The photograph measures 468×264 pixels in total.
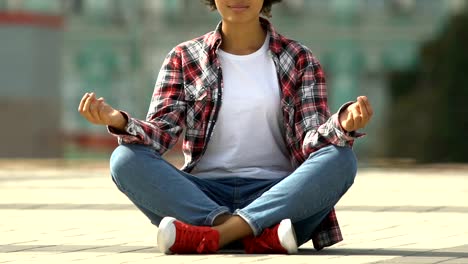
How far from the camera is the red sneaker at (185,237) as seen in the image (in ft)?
15.6

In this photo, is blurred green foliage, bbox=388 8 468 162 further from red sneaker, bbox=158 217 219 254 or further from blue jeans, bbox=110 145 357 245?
red sneaker, bbox=158 217 219 254

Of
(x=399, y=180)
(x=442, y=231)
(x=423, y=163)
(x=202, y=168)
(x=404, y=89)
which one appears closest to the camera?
(x=202, y=168)

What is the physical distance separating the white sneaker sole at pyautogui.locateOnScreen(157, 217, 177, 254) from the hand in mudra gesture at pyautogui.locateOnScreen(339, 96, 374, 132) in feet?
2.15

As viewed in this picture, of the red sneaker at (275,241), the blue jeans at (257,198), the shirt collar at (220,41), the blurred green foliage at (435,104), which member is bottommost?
the blurred green foliage at (435,104)

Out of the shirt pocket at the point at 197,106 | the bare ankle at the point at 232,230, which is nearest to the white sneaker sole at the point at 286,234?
the bare ankle at the point at 232,230

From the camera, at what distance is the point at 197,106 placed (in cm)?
500

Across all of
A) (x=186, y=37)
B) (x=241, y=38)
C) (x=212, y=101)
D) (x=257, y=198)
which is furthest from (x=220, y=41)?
(x=186, y=37)

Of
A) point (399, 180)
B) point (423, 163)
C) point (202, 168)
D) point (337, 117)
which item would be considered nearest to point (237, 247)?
point (202, 168)

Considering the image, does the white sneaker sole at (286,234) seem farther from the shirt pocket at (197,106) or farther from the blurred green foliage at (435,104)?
the blurred green foliage at (435,104)

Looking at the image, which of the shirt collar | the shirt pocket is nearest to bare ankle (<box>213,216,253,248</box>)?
the shirt pocket

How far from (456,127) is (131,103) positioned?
11.5 feet

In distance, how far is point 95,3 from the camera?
15984mm

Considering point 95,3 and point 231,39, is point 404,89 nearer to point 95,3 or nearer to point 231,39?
point 95,3

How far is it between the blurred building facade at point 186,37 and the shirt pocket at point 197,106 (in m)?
9.80
